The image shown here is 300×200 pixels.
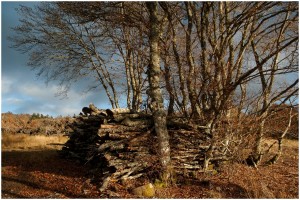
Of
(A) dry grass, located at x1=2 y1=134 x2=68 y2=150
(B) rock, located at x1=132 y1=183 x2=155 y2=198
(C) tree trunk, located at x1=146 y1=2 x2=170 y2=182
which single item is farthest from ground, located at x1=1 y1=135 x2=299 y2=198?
(A) dry grass, located at x1=2 y1=134 x2=68 y2=150

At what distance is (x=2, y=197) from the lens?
855cm

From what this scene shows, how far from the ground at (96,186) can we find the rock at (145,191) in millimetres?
163

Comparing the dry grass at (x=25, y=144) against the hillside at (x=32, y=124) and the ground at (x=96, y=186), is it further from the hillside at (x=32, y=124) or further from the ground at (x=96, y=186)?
the hillside at (x=32, y=124)

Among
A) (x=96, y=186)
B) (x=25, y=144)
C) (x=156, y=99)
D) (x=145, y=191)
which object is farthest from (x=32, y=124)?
(x=145, y=191)

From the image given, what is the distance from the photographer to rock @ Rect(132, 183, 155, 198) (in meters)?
9.16

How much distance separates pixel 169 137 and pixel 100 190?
2.83m

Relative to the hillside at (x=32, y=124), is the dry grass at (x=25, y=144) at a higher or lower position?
lower

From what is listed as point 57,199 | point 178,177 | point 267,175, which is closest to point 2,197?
point 57,199

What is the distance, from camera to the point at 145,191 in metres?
9.20

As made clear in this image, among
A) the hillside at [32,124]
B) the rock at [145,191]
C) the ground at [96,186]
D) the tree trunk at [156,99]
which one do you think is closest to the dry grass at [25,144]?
the ground at [96,186]

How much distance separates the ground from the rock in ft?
0.53

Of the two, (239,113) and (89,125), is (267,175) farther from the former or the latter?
(89,125)

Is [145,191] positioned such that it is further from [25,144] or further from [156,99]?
[25,144]

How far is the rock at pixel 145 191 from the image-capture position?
9164 millimetres
